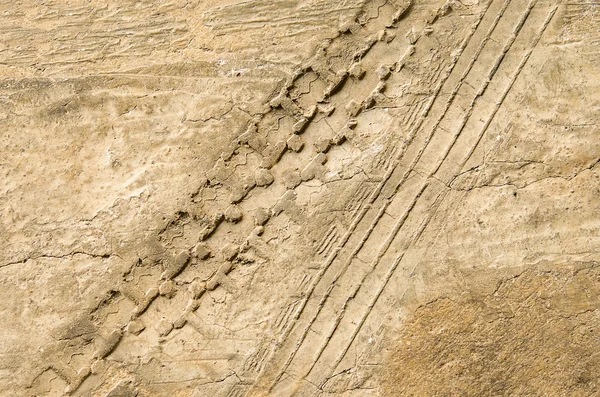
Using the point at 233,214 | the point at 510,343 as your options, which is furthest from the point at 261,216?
the point at 510,343

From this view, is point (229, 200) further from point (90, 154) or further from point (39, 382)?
point (39, 382)

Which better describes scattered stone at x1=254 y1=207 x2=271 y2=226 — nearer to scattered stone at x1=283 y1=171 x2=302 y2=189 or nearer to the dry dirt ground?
the dry dirt ground

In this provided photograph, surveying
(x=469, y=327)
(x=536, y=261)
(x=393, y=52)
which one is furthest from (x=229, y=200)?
(x=536, y=261)

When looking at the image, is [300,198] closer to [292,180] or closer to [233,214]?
[292,180]

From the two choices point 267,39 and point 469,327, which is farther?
point 267,39

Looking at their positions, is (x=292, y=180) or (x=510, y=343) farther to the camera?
(x=292, y=180)

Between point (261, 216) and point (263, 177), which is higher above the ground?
point (263, 177)

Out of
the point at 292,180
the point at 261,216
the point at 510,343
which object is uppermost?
the point at 292,180
